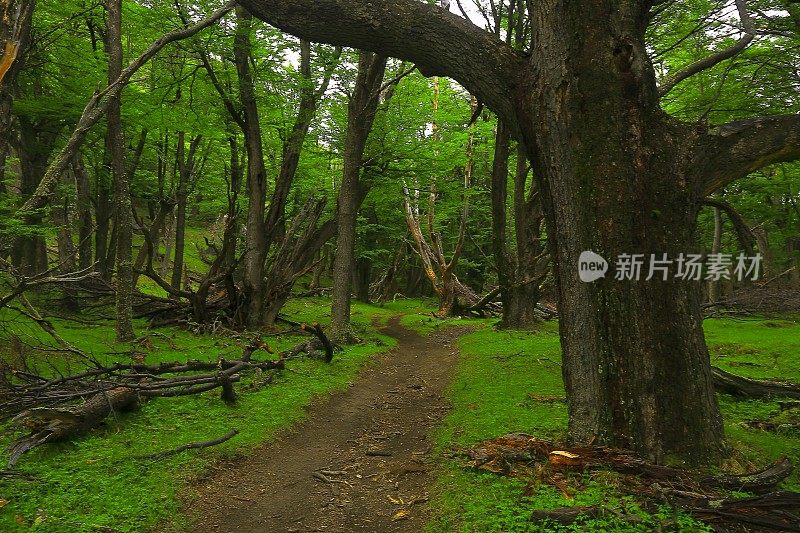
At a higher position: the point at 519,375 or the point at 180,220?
the point at 180,220

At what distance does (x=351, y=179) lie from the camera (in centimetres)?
1134

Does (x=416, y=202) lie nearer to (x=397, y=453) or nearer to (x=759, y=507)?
(x=397, y=453)

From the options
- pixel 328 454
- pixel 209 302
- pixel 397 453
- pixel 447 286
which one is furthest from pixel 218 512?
pixel 447 286

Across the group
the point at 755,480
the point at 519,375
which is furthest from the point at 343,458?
the point at 755,480

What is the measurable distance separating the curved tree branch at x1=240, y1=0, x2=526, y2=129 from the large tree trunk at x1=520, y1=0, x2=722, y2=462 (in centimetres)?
44

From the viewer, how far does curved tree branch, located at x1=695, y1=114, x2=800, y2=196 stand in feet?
12.6

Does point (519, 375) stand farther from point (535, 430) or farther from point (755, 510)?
point (755, 510)

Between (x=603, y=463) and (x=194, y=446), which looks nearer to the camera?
(x=603, y=463)

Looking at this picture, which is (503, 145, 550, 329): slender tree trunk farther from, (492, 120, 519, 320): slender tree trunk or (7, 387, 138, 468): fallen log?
(7, 387, 138, 468): fallen log

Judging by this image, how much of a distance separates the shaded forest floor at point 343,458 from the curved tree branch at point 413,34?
3.11 metres

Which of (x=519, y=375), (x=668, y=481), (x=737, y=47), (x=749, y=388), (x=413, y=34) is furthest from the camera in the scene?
(x=519, y=375)

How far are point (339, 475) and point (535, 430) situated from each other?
196cm

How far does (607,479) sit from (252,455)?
3.50 m

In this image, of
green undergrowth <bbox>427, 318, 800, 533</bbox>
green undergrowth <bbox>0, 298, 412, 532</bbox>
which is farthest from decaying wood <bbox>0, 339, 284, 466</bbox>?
green undergrowth <bbox>427, 318, 800, 533</bbox>
